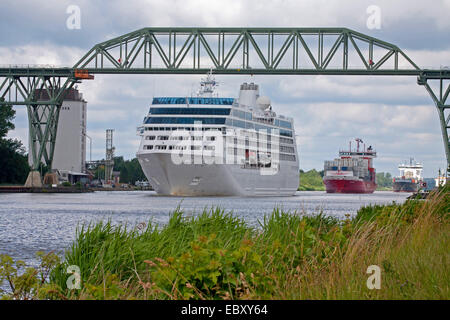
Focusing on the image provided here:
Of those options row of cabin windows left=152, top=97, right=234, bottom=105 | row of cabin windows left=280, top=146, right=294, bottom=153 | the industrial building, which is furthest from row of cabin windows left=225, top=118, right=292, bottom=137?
the industrial building

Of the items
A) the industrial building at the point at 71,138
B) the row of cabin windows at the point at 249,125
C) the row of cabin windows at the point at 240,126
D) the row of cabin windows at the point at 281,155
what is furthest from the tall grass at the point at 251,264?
the industrial building at the point at 71,138

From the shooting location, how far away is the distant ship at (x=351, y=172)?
144625 millimetres

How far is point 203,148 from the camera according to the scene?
76.6m

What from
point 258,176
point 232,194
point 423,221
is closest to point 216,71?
point 232,194

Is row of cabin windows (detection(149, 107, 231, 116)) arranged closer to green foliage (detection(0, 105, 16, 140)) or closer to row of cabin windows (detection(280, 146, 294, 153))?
row of cabin windows (detection(280, 146, 294, 153))

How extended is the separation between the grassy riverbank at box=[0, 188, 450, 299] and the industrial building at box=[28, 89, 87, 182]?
492 ft

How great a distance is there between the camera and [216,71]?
244ft

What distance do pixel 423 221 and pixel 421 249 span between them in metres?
3.75

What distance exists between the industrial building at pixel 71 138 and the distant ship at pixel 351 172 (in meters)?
51.6

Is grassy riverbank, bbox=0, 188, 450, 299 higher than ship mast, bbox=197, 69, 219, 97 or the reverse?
the reverse

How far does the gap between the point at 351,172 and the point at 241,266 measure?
137 m

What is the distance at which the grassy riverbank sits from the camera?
1023 cm
